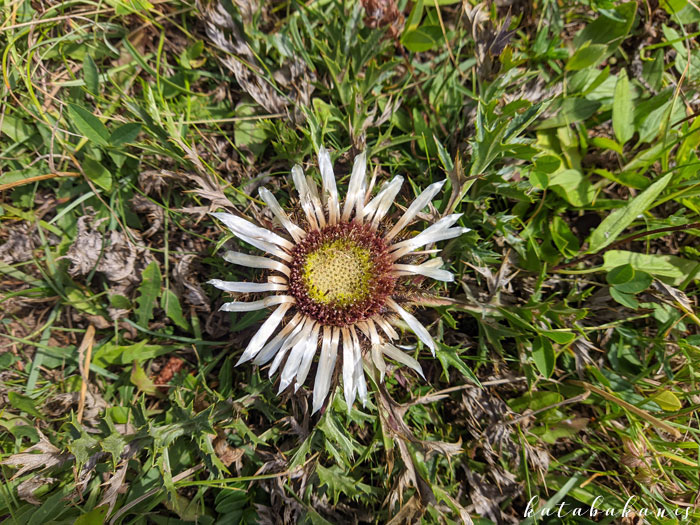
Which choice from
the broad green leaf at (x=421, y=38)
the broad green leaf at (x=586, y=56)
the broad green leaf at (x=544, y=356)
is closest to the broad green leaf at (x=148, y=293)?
the broad green leaf at (x=421, y=38)

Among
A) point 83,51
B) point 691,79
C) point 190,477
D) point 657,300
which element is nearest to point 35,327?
point 190,477

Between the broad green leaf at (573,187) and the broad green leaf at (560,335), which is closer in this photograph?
the broad green leaf at (560,335)

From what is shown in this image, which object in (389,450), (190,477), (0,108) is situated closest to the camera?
(389,450)

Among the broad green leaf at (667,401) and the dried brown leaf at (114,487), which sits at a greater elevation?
the broad green leaf at (667,401)

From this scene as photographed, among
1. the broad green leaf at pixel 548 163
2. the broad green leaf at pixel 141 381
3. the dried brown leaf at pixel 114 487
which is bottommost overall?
the dried brown leaf at pixel 114 487

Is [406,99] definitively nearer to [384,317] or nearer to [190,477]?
[384,317]

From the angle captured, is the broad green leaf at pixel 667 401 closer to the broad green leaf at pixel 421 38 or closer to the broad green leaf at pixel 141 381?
the broad green leaf at pixel 421 38
